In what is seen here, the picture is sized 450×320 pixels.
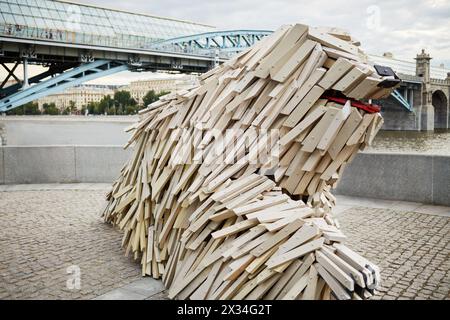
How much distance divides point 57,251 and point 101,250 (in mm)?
621

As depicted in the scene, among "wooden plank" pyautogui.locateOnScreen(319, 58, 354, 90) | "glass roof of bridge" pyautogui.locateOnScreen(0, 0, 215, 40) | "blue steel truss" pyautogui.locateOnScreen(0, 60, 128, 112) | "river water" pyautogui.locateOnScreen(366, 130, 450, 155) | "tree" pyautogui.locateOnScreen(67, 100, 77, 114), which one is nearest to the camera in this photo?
"wooden plank" pyautogui.locateOnScreen(319, 58, 354, 90)

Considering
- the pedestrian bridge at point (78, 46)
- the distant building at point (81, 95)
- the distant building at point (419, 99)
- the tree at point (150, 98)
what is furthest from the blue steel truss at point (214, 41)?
the distant building at point (81, 95)

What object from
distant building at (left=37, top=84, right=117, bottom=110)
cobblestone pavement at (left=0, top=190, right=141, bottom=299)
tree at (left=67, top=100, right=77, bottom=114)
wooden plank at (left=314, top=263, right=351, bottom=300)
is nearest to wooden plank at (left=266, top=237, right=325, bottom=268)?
wooden plank at (left=314, top=263, right=351, bottom=300)

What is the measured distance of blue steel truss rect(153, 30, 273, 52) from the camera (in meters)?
33.2

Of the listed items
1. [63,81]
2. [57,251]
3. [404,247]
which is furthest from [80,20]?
[404,247]

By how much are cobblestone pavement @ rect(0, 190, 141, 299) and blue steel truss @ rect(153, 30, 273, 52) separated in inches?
939

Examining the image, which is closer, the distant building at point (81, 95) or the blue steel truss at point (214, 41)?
the blue steel truss at point (214, 41)

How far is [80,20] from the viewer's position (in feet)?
85.9

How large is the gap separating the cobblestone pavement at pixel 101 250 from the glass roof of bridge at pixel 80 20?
52.9ft

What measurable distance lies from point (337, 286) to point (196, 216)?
1717 mm

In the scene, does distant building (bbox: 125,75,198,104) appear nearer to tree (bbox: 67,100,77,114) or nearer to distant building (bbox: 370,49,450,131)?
tree (bbox: 67,100,77,114)

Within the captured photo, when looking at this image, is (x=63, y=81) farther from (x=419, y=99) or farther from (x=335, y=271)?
(x=419, y=99)

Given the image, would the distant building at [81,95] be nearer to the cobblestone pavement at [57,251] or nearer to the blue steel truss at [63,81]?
the blue steel truss at [63,81]

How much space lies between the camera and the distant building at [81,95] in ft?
204
